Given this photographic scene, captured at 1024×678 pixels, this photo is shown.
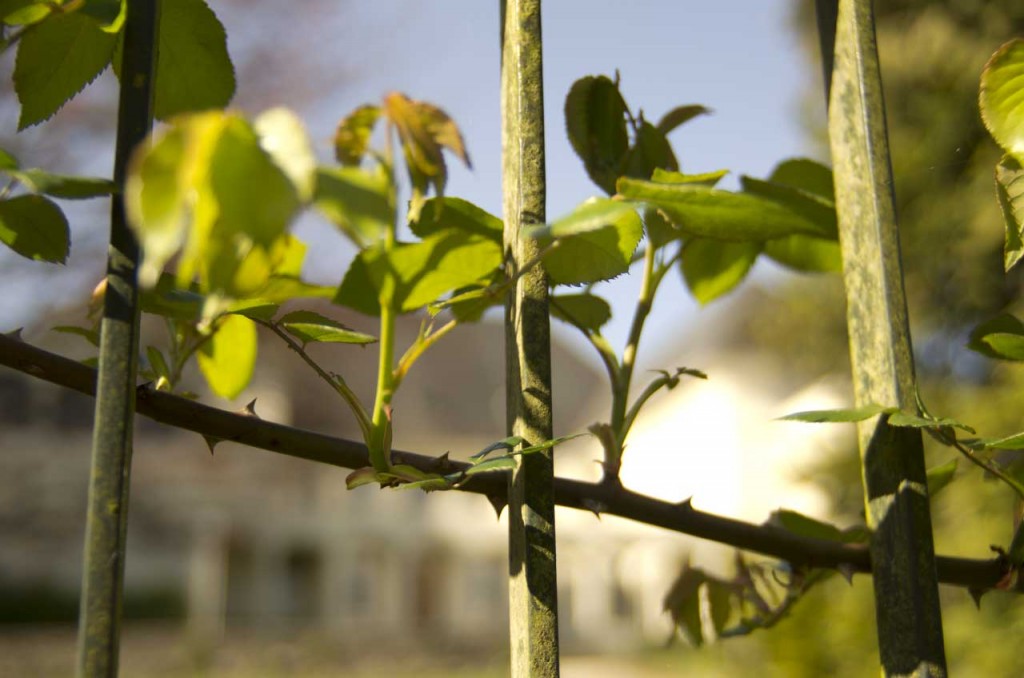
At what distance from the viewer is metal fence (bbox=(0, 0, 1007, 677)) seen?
0.18m

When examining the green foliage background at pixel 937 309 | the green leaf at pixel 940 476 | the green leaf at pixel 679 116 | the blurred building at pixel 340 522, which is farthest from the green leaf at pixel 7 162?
the blurred building at pixel 340 522

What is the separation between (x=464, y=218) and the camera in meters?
0.24

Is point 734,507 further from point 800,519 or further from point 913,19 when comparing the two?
point 800,519

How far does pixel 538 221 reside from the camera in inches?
9.5

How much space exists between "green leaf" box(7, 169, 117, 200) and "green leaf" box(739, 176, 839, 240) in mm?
189

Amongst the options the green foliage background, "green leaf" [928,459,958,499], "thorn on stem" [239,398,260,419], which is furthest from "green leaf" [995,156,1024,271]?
the green foliage background

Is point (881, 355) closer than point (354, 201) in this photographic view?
No

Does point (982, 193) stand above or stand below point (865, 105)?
above

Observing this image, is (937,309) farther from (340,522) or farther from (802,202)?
(340,522)

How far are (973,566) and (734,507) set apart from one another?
22.3 ft

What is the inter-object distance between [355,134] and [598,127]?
106mm

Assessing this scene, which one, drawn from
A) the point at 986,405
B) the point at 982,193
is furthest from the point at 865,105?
the point at 982,193

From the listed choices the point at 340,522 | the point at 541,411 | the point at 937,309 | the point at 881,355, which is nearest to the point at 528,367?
the point at 541,411

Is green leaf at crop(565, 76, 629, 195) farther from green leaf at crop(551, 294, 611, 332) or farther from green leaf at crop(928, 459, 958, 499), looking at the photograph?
green leaf at crop(928, 459, 958, 499)
